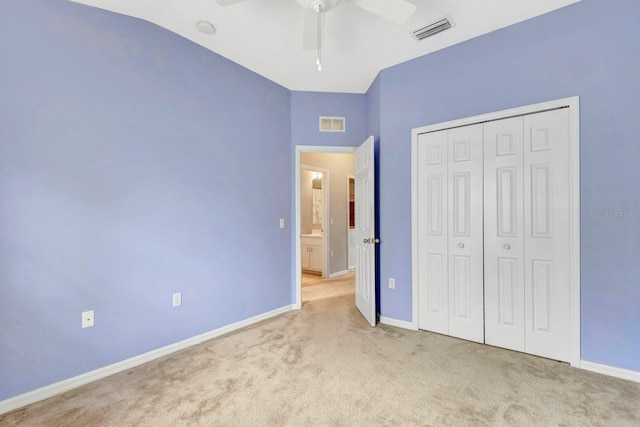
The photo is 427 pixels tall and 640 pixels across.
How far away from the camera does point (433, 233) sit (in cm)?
277

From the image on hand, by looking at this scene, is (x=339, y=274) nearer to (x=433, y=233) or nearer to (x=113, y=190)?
(x=433, y=233)

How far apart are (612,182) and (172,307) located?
139 inches

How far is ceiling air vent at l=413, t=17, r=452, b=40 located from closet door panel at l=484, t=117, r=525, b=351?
2.97 feet

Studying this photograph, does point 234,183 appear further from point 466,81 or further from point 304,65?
point 466,81

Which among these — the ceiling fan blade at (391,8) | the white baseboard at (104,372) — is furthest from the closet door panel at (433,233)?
the white baseboard at (104,372)

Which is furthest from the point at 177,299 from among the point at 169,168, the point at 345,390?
the point at 345,390

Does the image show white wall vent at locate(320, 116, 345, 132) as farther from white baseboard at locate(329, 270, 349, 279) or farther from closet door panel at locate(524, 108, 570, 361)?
white baseboard at locate(329, 270, 349, 279)

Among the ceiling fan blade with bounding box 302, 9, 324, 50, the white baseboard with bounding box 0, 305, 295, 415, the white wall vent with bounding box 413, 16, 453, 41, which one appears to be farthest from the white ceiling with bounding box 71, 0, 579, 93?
the white baseboard with bounding box 0, 305, 295, 415

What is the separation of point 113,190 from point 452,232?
9.42 ft

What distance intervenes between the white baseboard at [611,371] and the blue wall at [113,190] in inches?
113

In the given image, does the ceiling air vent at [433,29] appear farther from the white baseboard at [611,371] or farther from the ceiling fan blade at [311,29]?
the white baseboard at [611,371]

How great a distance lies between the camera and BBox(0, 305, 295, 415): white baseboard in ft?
5.59

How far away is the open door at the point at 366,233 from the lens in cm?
296

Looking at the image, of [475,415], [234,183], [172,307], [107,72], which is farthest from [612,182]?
[107,72]
